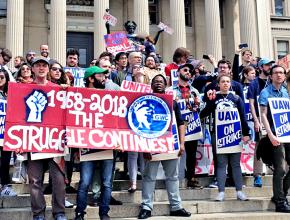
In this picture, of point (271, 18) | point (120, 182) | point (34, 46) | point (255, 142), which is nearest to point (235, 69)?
point (255, 142)

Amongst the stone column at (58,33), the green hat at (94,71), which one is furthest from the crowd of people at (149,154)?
the stone column at (58,33)

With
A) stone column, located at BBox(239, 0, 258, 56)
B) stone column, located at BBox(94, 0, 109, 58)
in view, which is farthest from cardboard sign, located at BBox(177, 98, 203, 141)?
stone column, located at BBox(239, 0, 258, 56)

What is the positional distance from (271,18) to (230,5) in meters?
5.05

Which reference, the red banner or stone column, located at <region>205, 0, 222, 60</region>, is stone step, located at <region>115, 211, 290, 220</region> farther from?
stone column, located at <region>205, 0, 222, 60</region>

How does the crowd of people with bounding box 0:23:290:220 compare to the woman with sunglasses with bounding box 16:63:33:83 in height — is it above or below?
below

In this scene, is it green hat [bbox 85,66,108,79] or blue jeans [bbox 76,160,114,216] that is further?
green hat [bbox 85,66,108,79]

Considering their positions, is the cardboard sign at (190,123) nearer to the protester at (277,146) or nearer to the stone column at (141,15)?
the protester at (277,146)

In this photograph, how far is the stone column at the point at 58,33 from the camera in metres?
28.2

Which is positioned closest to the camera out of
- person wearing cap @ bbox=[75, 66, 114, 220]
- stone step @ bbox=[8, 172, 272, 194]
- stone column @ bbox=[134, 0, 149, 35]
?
person wearing cap @ bbox=[75, 66, 114, 220]

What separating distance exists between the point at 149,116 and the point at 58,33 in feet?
74.4

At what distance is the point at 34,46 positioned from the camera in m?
34.2

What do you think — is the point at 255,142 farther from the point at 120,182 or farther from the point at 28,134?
the point at 28,134

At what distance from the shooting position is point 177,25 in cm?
3166

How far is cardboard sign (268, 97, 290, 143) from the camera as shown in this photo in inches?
303
